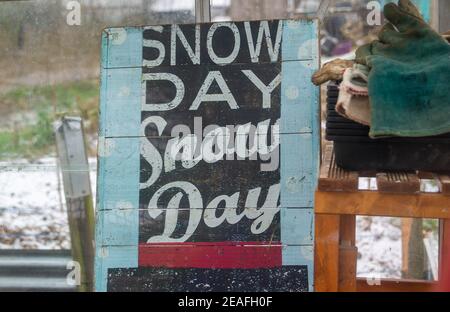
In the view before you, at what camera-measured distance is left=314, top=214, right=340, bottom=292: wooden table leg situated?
1.86 meters

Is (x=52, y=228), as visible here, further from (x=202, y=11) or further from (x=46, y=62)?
(x=202, y=11)

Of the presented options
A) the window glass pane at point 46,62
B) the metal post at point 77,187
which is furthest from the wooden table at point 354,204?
the metal post at point 77,187

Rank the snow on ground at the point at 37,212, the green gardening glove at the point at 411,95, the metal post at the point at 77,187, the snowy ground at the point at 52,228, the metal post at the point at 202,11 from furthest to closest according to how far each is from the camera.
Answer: the snowy ground at the point at 52,228
the snow on ground at the point at 37,212
the metal post at the point at 77,187
the metal post at the point at 202,11
the green gardening glove at the point at 411,95

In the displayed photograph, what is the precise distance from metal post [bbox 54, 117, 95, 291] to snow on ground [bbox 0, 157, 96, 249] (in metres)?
0.21

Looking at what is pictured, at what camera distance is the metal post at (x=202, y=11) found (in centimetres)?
272

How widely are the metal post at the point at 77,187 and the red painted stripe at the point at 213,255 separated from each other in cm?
69

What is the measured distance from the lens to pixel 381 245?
13.4 feet

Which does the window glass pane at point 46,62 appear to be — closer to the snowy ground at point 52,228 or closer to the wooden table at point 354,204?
the snowy ground at point 52,228

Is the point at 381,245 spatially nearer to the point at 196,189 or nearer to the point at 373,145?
the point at 196,189

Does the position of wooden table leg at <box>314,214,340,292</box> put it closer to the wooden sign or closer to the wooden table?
the wooden table

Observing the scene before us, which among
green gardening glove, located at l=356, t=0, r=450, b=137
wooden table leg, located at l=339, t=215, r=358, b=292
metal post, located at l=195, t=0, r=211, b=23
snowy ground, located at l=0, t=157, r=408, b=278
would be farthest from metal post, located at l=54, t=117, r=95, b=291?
green gardening glove, located at l=356, t=0, r=450, b=137
